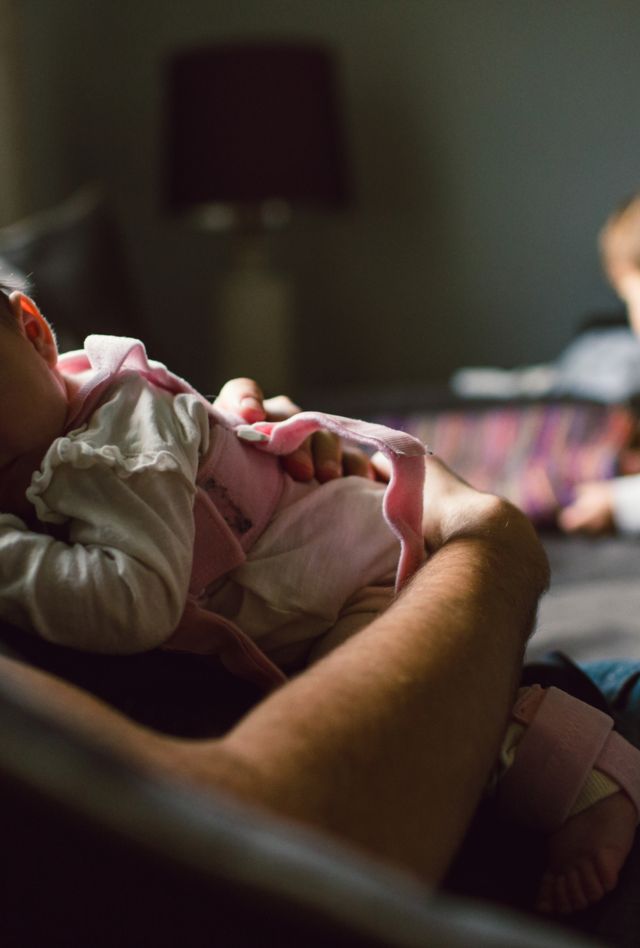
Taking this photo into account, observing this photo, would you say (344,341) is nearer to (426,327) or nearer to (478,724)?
(426,327)

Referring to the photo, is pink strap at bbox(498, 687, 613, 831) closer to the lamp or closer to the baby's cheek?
the baby's cheek

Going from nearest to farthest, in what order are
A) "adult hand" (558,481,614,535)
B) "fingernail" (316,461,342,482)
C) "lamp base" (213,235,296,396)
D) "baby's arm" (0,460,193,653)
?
"baby's arm" (0,460,193,653), "fingernail" (316,461,342,482), "adult hand" (558,481,614,535), "lamp base" (213,235,296,396)

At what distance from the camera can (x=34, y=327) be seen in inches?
27.9

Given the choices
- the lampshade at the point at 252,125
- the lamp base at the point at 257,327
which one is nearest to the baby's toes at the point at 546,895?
the lamp base at the point at 257,327

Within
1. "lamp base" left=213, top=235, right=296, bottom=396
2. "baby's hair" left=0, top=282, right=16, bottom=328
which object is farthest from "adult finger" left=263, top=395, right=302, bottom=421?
"lamp base" left=213, top=235, right=296, bottom=396

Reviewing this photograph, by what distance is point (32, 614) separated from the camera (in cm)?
62

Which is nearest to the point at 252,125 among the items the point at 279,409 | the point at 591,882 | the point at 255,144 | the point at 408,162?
the point at 255,144

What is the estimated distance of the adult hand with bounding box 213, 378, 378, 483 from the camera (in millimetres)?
821

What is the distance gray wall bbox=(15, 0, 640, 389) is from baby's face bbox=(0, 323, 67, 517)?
2.47 metres

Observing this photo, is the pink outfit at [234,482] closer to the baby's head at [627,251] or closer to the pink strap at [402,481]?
the pink strap at [402,481]

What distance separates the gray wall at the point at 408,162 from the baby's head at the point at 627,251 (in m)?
0.70

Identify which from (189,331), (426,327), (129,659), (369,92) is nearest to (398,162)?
(369,92)

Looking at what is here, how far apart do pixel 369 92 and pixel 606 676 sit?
2828 mm

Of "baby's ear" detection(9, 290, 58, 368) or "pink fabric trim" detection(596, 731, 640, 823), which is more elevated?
"baby's ear" detection(9, 290, 58, 368)
